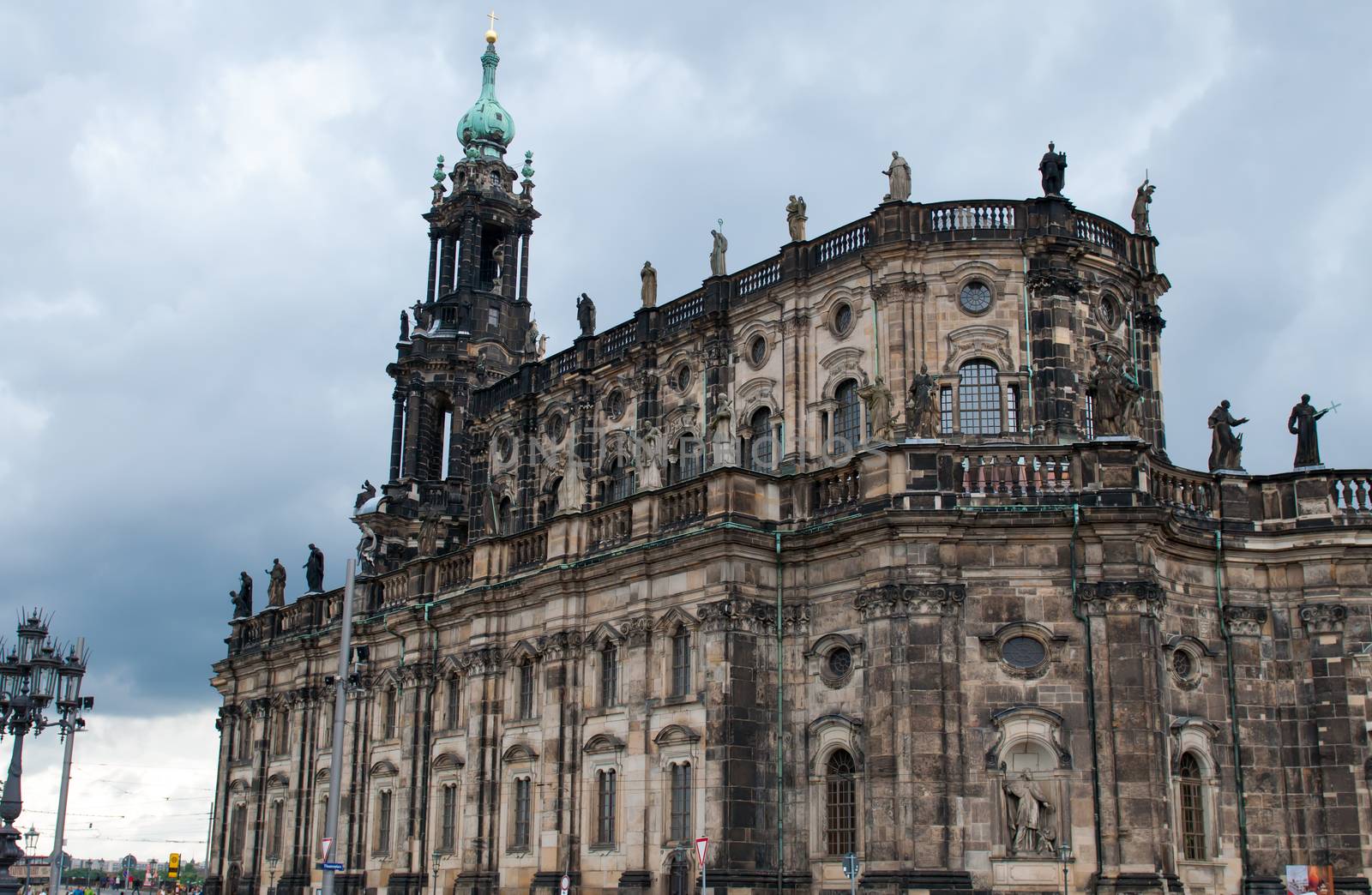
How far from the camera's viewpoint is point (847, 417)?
41781mm

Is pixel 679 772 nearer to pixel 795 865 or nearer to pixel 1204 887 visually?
pixel 795 865

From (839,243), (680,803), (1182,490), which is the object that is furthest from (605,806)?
(1182,490)

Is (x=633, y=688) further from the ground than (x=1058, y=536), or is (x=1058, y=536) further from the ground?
(x=1058, y=536)

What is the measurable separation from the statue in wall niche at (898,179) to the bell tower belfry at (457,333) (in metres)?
21.3

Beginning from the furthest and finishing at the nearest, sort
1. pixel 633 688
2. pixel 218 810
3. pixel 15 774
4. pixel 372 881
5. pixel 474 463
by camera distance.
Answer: pixel 218 810, pixel 474 463, pixel 372 881, pixel 633 688, pixel 15 774

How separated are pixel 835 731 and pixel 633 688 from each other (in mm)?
6190

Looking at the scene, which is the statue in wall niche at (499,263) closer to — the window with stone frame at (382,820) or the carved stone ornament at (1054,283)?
the window with stone frame at (382,820)

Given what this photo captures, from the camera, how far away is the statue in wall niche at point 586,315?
5122cm

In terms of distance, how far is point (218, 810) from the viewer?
6269 cm

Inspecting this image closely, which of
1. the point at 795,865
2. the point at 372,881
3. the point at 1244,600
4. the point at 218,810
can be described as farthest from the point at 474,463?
the point at 1244,600

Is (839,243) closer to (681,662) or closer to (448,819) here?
(681,662)

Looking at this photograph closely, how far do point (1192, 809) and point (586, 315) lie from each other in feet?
83.9

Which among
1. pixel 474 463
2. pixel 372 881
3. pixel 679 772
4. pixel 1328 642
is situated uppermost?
pixel 474 463

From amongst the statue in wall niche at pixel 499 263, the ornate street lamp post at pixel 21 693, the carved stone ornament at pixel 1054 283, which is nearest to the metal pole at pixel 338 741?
the ornate street lamp post at pixel 21 693
